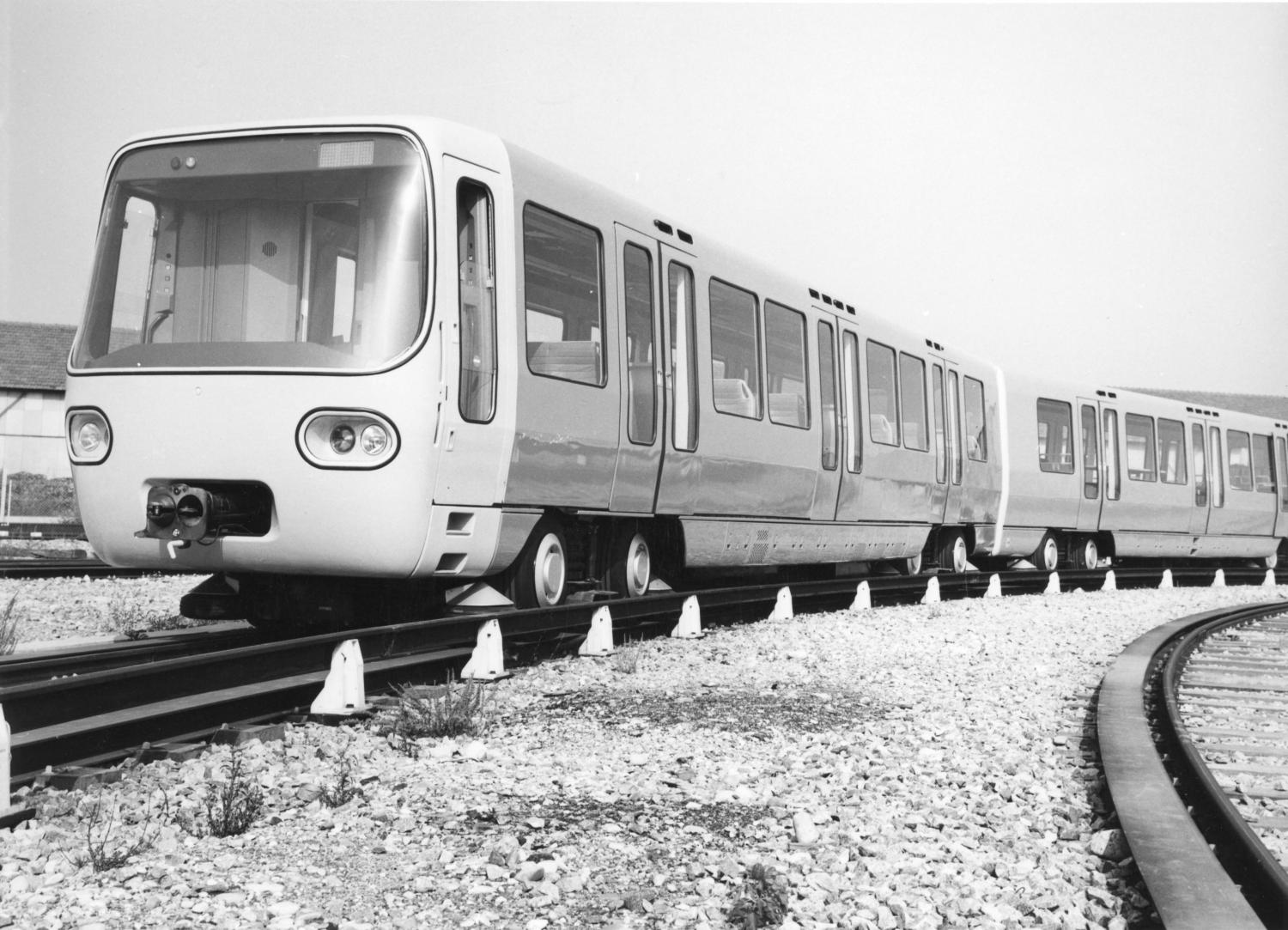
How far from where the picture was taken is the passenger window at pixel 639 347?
920cm

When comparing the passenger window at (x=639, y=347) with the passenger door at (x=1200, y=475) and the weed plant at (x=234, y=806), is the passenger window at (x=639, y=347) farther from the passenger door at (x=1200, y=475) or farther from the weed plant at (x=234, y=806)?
the passenger door at (x=1200, y=475)

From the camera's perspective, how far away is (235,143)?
292 inches

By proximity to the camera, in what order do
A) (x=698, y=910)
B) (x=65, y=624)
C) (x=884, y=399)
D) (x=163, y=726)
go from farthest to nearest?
(x=884, y=399), (x=65, y=624), (x=163, y=726), (x=698, y=910)

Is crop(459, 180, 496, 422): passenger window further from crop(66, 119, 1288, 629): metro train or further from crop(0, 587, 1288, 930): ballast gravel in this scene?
crop(0, 587, 1288, 930): ballast gravel

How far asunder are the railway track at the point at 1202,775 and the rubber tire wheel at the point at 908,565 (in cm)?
576

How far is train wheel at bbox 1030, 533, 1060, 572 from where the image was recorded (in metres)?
20.8

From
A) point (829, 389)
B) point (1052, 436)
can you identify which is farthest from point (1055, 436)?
point (829, 389)

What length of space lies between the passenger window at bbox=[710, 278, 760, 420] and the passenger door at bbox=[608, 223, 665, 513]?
1035mm

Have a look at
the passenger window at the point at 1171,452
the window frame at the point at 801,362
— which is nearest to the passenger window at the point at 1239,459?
the passenger window at the point at 1171,452

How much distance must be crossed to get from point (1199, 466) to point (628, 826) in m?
21.8

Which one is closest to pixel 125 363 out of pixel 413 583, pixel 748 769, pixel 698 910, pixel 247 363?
pixel 247 363

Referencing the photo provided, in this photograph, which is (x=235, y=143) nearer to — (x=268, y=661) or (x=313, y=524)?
(x=313, y=524)

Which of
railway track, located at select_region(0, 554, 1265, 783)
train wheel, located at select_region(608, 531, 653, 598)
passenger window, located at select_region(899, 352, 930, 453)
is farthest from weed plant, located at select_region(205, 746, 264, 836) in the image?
passenger window, located at select_region(899, 352, 930, 453)

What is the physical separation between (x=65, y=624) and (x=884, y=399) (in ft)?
28.3
